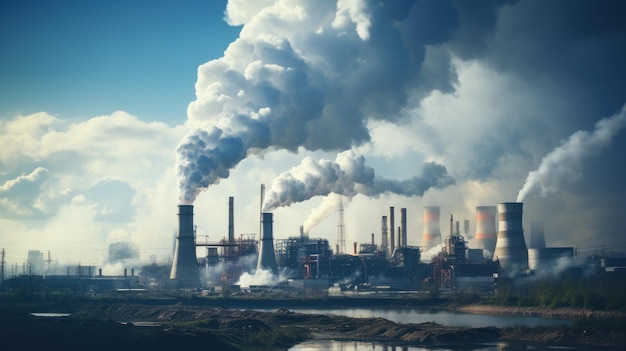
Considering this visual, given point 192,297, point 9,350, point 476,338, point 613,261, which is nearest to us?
point 9,350

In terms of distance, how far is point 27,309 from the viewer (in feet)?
214

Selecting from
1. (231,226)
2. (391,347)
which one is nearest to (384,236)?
(231,226)

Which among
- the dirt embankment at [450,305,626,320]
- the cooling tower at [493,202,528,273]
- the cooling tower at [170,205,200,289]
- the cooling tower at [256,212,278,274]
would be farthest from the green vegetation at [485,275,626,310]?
the cooling tower at [170,205,200,289]

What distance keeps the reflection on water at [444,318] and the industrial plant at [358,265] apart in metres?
18.4

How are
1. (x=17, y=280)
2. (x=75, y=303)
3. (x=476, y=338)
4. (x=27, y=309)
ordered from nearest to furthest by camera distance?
(x=476, y=338) < (x=27, y=309) < (x=75, y=303) < (x=17, y=280)

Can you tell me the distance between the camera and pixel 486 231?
115688mm

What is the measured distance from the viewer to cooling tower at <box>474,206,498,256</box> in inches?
4510

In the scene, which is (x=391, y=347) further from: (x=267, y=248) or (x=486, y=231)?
(x=486, y=231)

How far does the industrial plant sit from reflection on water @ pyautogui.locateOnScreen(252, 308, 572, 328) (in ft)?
60.4

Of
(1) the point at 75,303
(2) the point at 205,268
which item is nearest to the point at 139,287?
(2) the point at 205,268

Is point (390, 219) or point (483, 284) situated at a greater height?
point (390, 219)

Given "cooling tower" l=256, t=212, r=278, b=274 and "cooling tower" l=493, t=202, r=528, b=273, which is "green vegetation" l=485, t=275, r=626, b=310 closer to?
"cooling tower" l=493, t=202, r=528, b=273

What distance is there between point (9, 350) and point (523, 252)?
73.4 meters

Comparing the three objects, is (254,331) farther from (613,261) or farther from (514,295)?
(613,261)
